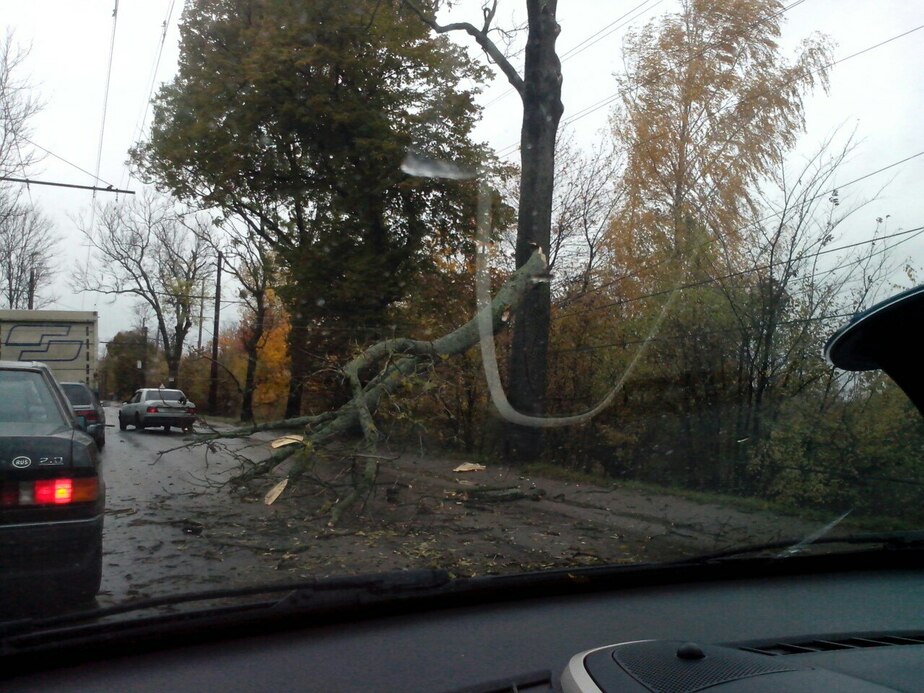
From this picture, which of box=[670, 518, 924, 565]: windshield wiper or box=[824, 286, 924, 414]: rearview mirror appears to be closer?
box=[824, 286, 924, 414]: rearview mirror

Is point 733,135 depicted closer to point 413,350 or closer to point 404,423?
point 413,350

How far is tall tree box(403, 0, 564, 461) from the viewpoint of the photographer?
16391 millimetres

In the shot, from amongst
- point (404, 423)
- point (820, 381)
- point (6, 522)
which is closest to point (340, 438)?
point (404, 423)

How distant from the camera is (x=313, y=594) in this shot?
157 inches

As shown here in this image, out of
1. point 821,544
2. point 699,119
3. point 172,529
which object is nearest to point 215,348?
point 699,119

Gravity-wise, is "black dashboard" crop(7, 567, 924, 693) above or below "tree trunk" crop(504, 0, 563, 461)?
below

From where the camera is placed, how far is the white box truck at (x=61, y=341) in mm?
21072

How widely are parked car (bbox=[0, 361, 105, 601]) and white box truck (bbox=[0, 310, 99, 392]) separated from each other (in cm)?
1701

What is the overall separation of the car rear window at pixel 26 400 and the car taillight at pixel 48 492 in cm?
102

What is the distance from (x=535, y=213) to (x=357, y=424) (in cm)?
834

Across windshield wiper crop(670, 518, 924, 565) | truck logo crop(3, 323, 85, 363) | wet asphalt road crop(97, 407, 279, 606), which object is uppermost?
truck logo crop(3, 323, 85, 363)

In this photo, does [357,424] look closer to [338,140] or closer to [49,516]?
[49,516]

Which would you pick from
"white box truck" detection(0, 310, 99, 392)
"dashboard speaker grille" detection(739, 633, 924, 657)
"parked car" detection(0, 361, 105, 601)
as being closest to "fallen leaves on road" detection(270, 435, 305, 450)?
"parked car" detection(0, 361, 105, 601)

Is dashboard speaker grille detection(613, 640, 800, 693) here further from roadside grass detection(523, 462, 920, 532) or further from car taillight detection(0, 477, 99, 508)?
roadside grass detection(523, 462, 920, 532)
